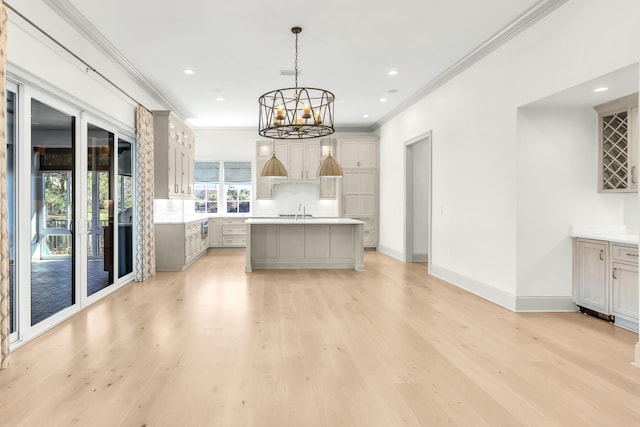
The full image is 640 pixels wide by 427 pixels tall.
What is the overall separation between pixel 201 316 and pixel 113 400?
169cm

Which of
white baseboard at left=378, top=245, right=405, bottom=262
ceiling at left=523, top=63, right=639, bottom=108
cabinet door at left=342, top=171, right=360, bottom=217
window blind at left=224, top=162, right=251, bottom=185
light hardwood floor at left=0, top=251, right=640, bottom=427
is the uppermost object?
ceiling at left=523, top=63, right=639, bottom=108

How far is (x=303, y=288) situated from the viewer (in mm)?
5207

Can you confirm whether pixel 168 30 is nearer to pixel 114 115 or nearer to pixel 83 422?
pixel 114 115

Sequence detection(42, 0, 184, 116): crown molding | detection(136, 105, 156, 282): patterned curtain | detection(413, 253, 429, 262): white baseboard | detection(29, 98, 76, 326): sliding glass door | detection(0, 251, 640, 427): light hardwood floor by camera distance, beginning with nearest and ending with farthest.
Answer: detection(0, 251, 640, 427): light hardwood floor, detection(29, 98, 76, 326): sliding glass door, detection(42, 0, 184, 116): crown molding, detection(136, 105, 156, 282): patterned curtain, detection(413, 253, 429, 262): white baseboard

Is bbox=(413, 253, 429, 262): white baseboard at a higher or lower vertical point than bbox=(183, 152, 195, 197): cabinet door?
lower

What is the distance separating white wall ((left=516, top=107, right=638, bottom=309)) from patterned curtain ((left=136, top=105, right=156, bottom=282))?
5.13 m

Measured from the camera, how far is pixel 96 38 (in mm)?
4230

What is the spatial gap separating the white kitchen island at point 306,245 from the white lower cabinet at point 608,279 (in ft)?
11.0

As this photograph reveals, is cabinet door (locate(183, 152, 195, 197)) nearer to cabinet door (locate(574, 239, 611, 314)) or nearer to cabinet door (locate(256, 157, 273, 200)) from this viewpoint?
cabinet door (locate(256, 157, 273, 200))

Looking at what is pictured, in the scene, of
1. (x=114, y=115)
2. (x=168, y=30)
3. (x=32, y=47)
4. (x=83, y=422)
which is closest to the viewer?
(x=83, y=422)

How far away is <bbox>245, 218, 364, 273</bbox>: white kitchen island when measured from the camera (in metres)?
6.69

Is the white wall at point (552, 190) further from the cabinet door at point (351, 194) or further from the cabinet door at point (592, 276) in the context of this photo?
the cabinet door at point (351, 194)

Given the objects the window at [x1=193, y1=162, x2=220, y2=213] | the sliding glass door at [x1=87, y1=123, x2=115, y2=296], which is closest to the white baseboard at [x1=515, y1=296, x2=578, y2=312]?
the sliding glass door at [x1=87, y1=123, x2=115, y2=296]

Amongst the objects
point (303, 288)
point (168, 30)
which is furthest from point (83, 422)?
point (168, 30)
